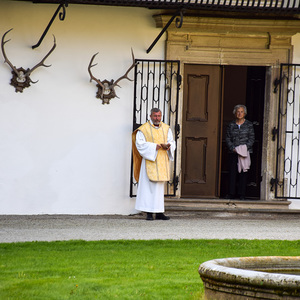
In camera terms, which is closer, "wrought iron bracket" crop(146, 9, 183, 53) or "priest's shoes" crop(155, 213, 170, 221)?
"wrought iron bracket" crop(146, 9, 183, 53)

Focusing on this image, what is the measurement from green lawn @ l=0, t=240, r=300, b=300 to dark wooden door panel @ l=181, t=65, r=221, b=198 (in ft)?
12.8

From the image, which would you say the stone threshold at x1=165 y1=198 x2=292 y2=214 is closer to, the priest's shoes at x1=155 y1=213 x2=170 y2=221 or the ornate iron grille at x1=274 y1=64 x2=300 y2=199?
the ornate iron grille at x1=274 y1=64 x2=300 y2=199

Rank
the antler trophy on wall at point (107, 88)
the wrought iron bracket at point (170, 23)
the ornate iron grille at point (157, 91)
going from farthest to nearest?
the ornate iron grille at point (157, 91) → the antler trophy on wall at point (107, 88) → the wrought iron bracket at point (170, 23)

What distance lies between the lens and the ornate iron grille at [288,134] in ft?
45.0

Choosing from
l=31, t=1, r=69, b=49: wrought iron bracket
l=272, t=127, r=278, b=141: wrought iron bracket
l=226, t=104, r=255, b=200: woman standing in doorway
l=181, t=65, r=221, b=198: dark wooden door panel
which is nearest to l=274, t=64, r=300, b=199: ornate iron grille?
l=272, t=127, r=278, b=141: wrought iron bracket

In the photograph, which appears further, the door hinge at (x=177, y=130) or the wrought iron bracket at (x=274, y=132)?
the wrought iron bracket at (x=274, y=132)

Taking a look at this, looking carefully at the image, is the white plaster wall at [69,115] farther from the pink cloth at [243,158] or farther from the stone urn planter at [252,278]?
the stone urn planter at [252,278]

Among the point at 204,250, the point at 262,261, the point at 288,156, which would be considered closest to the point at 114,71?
the point at 288,156

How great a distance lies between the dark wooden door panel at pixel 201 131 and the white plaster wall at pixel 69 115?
0.89 meters

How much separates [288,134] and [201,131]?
137cm

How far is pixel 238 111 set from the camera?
13.7 meters

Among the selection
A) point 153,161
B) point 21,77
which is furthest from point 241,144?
point 21,77

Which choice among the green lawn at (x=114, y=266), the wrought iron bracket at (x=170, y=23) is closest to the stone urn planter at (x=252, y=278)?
the green lawn at (x=114, y=266)

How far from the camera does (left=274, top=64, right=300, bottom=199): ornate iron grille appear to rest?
13.7 metres
